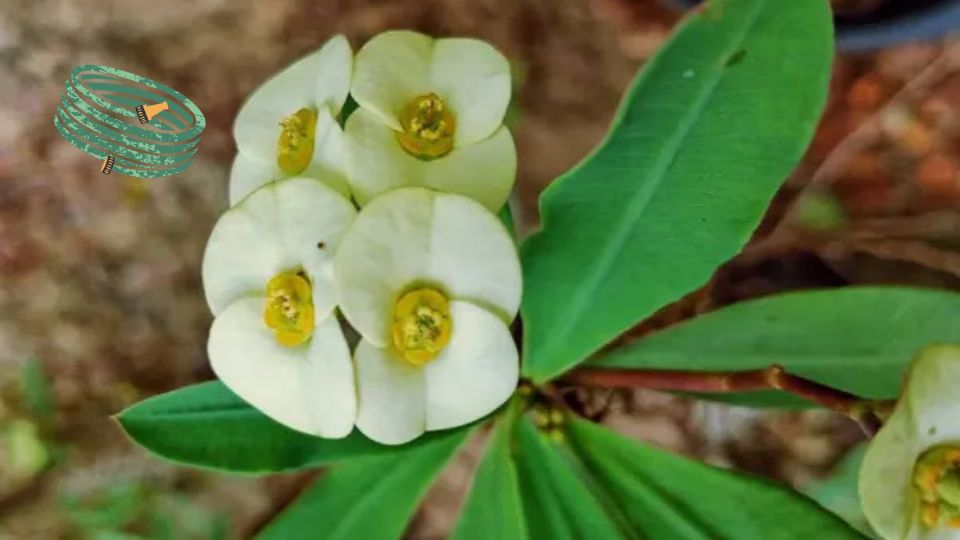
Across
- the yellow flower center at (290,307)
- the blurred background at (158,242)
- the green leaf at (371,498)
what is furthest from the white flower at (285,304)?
the blurred background at (158,242)

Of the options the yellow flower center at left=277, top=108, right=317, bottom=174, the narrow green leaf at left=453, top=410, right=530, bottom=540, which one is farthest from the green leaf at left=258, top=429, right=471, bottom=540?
the yellow flower center at left=277, top=108, right=317, bottom=174

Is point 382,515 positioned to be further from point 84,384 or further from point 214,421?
point 84,384

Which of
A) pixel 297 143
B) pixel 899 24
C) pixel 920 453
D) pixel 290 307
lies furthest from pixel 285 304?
pixel 899 24

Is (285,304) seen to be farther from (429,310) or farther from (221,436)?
(221,436)

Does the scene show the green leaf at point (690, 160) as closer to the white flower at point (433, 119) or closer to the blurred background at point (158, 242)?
the white flower at point (433, 119)

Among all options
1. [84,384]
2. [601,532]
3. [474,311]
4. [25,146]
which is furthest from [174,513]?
[474,311]

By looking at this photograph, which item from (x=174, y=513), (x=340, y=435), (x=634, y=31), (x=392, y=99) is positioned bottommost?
(x=174, y=513)
